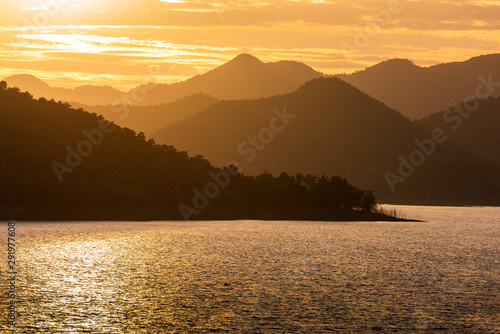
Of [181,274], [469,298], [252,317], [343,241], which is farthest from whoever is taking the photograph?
[343,241]

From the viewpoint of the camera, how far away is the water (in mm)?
50000

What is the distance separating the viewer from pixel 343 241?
142750 mm

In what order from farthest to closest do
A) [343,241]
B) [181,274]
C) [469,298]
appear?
[343,241]
[181,274]
[469,298]

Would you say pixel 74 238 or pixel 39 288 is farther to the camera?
pixel 74 238

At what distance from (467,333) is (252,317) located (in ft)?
49.9

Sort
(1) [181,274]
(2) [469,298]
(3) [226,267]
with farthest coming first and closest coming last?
(3) [226,267] < (1) [181,274] < (2) [469,298]

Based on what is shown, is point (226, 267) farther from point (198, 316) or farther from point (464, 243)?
point (464, 243)

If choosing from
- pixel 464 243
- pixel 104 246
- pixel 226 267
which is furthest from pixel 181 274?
pixel 464 243

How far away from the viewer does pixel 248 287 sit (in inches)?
2729

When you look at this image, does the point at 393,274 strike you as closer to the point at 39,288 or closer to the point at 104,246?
the point at 39,288

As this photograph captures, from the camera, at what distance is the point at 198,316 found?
52.8m

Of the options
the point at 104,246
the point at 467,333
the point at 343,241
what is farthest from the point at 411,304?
the point at 343,241

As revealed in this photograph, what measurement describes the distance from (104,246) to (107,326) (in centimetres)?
7075

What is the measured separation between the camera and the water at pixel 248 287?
50000 mm
